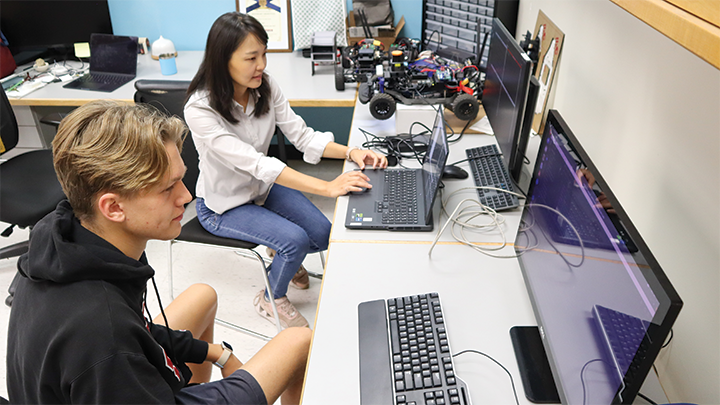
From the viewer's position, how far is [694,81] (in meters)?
0.90

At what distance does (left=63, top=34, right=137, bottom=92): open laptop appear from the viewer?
264cm

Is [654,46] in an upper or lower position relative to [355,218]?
upper

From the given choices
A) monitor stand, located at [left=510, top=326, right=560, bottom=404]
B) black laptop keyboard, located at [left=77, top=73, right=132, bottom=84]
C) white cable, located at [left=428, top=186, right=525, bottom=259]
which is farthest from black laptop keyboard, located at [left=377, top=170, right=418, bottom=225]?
black laptop keyboard, located at [left=77, top=73, right=132, bottom=84]

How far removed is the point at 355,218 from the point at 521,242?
0.50 m

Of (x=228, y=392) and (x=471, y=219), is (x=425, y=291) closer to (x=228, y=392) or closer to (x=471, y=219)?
(x=471, y=219)

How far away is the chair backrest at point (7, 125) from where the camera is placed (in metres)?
2.13

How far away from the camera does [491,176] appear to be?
5.22 ft

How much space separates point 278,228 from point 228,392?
740 millimetres

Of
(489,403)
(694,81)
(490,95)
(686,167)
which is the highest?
(694,81)

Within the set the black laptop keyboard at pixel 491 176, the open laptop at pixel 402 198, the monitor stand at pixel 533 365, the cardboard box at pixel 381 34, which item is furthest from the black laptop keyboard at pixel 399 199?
the cardboard box at pixel 381 34

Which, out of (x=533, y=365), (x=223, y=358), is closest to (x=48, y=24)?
(x=223, y=358)

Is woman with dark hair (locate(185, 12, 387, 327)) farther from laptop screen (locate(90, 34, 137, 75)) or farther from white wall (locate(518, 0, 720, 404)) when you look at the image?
laptop screen (locate(90, 34, 137, 75))

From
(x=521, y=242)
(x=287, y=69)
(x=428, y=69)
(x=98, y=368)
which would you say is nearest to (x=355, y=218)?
(x=521, y=242)

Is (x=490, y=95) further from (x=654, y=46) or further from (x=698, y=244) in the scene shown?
(x=698, y=244)
